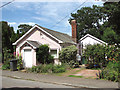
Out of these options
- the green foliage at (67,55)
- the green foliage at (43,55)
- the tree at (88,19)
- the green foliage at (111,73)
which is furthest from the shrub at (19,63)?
the tree at (88,19)

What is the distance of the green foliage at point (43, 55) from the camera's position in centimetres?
1576

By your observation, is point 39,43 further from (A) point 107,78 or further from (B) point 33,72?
(A) point 107,78

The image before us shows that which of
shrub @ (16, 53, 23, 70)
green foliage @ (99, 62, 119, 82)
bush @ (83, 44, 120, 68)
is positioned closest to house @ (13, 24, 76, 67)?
shrub @ (16, 53, 23, 70)

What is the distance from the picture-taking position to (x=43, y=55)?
52.3 feet

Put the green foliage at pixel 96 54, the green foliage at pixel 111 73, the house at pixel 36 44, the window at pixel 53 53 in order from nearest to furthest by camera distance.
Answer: the green foliage at pixel 111 73, the green foliage at pixel 96 54, the house at pixel 36 44, the window at pixel 53 53

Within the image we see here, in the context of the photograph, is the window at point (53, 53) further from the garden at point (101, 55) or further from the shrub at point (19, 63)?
the shrub at point (19, 63)

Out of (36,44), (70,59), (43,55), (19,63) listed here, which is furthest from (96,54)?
(19,63)

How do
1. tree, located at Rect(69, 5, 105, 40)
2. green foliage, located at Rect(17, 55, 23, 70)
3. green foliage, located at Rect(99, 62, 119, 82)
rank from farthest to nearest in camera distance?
tree, located at Rect(69, 5, 105, 40), green foliage, located at Rect(17, 55, 23, 70), green foliage, located at Rect(99, 62, 119, 82)

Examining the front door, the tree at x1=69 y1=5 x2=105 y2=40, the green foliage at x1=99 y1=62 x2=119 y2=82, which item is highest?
the tree at x1=69 y1=5 x2=105 y2=40

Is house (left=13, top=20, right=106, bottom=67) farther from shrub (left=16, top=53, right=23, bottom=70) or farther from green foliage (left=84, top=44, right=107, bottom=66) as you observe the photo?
green foliage (left=84, top=44, right=107, bottom=66)

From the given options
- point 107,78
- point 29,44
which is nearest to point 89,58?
point 107,78

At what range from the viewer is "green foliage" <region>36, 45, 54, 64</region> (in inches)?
621

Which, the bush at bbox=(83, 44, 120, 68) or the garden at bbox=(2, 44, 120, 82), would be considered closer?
the garden at bbox=(2, 44, 120, 82)

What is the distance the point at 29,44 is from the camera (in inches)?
622
